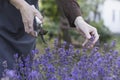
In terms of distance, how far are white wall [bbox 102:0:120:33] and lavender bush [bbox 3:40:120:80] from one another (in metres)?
15.8

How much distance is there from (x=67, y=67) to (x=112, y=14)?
17.2 metres

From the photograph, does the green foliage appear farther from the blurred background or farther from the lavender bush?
the lavender bush

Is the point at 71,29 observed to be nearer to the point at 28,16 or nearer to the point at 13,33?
the point at 13,33

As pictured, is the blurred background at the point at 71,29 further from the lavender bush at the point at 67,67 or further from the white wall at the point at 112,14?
the lavender bush at the point at 67,67

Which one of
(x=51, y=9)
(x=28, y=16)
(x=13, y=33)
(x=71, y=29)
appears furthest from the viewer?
(x=51, y=9)

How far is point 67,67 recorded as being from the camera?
2.98 m

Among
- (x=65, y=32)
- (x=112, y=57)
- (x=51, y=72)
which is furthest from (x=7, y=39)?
(x=65, y=32)

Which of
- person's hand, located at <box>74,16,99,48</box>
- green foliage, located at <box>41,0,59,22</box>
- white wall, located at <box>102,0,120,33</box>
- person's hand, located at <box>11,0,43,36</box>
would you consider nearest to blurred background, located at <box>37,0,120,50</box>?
green foliage, located at <box>41,0,59,22</box>

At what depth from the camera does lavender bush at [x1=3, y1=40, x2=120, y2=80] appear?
8.31 ft

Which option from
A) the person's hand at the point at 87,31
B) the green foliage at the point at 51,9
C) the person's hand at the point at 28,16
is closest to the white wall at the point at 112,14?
the green foliage at the point at 51,9

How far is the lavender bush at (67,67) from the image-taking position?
8.31 ft

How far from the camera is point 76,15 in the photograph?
8.66 ft

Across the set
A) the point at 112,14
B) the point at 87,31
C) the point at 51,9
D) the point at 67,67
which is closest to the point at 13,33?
the point at 87,31

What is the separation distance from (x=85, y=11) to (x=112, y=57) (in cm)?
969
